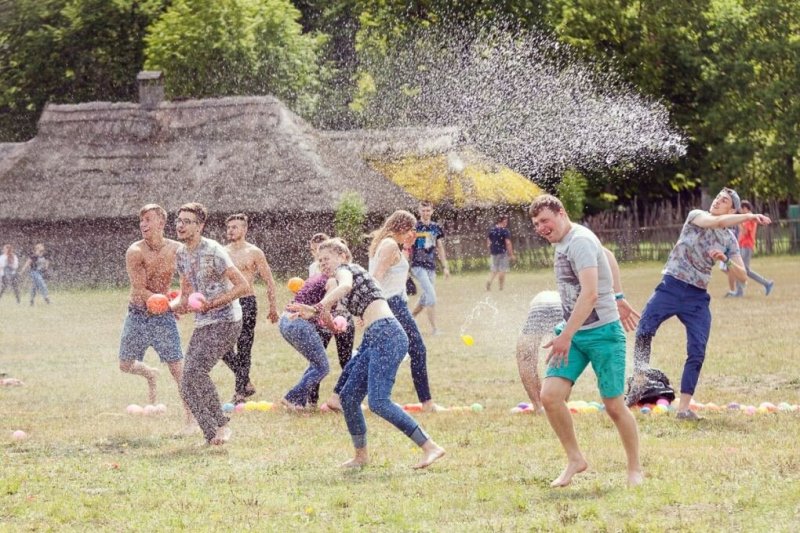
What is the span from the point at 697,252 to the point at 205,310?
3864 millimetres

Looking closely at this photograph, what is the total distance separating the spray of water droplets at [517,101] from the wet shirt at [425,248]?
22.7 m

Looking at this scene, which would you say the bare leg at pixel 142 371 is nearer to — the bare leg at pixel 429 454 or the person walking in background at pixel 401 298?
the person walking in background at pixel 401 298

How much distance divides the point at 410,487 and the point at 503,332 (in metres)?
12.2

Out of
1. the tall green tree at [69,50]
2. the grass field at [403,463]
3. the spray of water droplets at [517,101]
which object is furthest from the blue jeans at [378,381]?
the tall green tree at [69,50]

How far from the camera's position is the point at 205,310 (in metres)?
10.3

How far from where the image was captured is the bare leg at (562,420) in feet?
27.1

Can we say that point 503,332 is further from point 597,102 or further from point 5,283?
point 597,102

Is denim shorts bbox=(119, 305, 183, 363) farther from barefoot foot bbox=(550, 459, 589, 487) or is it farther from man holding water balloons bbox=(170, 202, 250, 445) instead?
barefoot foot bbox=(550, 459, 589, 487)

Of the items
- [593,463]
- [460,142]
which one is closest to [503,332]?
[593,463]

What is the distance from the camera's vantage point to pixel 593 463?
29.6ft

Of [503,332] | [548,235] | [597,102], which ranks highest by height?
[597,102]

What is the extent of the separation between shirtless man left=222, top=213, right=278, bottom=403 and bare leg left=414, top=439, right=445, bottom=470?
10.9 ft

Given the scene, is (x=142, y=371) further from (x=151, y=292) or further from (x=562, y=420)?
(x=562, y=420)

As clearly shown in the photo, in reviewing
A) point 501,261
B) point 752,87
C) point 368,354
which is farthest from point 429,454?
point 752,87
